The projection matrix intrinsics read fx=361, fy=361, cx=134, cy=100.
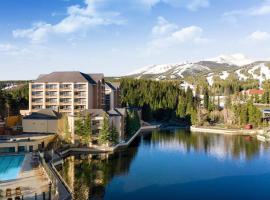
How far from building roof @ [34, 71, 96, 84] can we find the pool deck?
24.0 metres

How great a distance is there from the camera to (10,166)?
78.9 ft

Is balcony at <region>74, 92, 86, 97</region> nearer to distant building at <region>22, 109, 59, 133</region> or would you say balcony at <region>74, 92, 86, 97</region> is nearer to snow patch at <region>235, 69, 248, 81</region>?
distant building at <region>22, 109, 59, 133</region>

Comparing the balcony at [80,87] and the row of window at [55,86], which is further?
the row of window at [55,86]

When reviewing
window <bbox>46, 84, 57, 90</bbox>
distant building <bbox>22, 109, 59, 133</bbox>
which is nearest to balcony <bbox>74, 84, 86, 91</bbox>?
window <bbox>46, 84, 57, 90</bbox>

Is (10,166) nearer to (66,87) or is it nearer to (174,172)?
(174,172)

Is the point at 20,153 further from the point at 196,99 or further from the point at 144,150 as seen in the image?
the point at 196,99

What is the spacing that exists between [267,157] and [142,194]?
16.1 m

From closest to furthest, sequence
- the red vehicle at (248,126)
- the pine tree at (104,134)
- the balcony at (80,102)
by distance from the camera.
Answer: the pine tree at (104,134) < the balcony at (80,102) < the red vehicle at (248,126)

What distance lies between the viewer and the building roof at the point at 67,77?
1829 inches

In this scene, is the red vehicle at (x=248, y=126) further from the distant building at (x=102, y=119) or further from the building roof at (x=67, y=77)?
the building roof at (x=67, y=77)

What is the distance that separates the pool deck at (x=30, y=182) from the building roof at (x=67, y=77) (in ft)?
78.8

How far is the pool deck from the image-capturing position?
17781 millimetres

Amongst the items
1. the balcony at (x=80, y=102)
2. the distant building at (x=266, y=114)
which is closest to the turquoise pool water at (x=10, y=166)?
the balcony at (x=80, y=102)

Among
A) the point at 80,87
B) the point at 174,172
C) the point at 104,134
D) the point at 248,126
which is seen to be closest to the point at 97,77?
the point at 80,87
